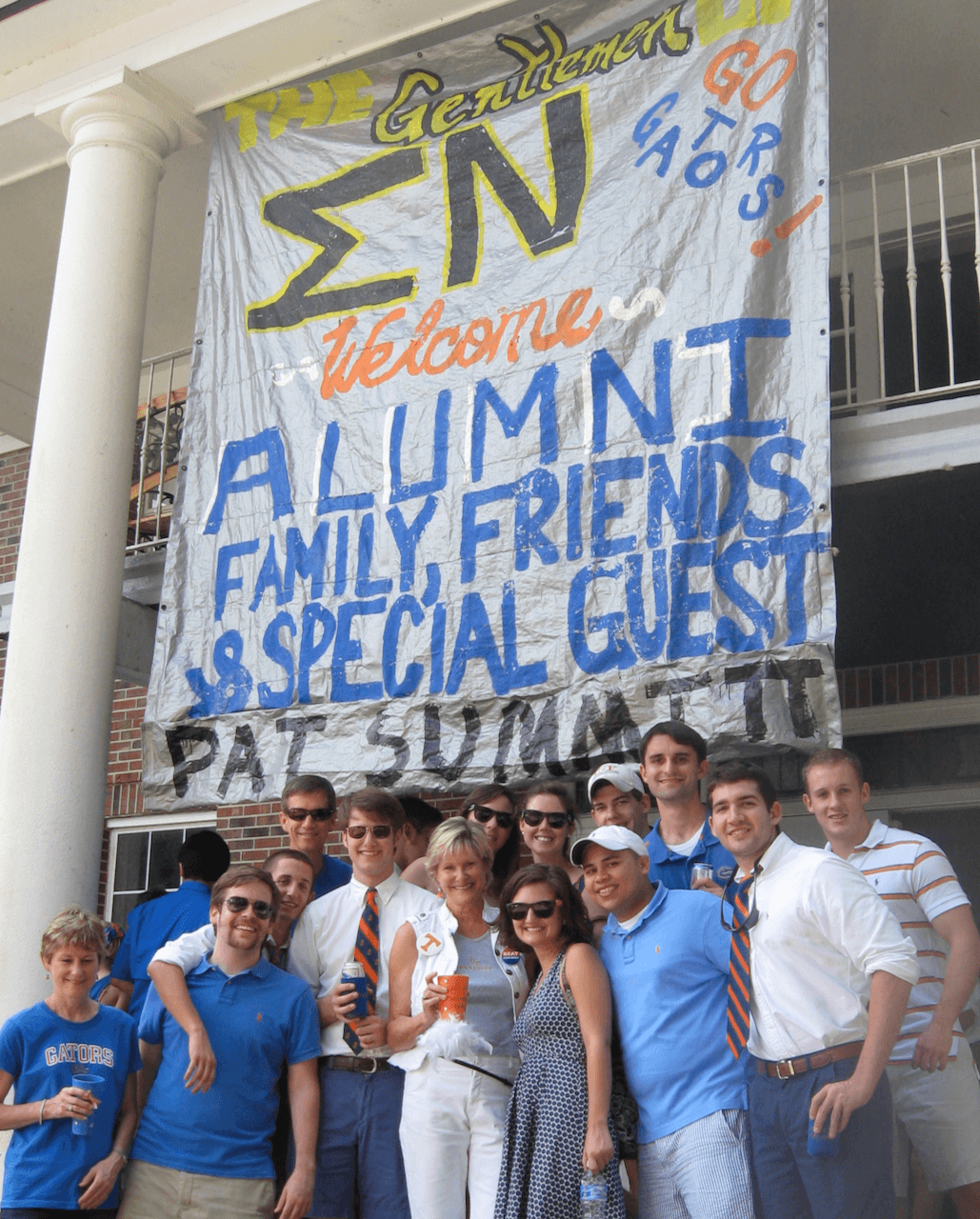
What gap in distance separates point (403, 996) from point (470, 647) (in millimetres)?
1762

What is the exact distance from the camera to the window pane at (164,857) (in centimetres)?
864

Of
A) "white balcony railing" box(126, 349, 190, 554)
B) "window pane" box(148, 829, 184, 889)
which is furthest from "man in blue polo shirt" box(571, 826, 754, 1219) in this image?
"window pane" box(148, 829, 184, 889)

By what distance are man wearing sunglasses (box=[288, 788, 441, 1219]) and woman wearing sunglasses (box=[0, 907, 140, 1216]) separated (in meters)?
0.60

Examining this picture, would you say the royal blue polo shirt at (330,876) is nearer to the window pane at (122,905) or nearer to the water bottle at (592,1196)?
the water bottle at (592,1196)

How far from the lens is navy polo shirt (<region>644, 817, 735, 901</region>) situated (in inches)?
157

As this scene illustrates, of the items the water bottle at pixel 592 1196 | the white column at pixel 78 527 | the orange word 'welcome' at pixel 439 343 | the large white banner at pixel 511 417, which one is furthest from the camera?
the orange word 'welcome' at pixel 439 343

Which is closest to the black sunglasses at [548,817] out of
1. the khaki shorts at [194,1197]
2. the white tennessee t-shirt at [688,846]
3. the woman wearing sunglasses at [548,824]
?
the woman wearing sunglasses at [548,824]

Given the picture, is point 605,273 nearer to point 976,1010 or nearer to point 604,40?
point 604,40

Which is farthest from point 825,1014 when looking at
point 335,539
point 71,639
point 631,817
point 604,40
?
point 604,40

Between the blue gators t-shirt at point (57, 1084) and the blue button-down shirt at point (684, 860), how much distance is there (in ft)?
5.67

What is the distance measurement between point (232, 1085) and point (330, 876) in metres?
1.05

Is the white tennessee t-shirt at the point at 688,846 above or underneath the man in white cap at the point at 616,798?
underneath

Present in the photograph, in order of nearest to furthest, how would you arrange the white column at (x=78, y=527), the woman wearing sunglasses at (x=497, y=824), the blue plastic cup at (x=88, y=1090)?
the blue plastic cup at (x=88, y=1090) < the woman wearing sunglasses at (x=497, y=824) < the white column at (x=78, y=527)

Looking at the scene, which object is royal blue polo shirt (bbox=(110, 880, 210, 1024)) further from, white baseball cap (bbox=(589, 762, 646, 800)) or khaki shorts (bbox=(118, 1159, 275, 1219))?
white baseball cap (bbox=(589, 762, 646, 800))
